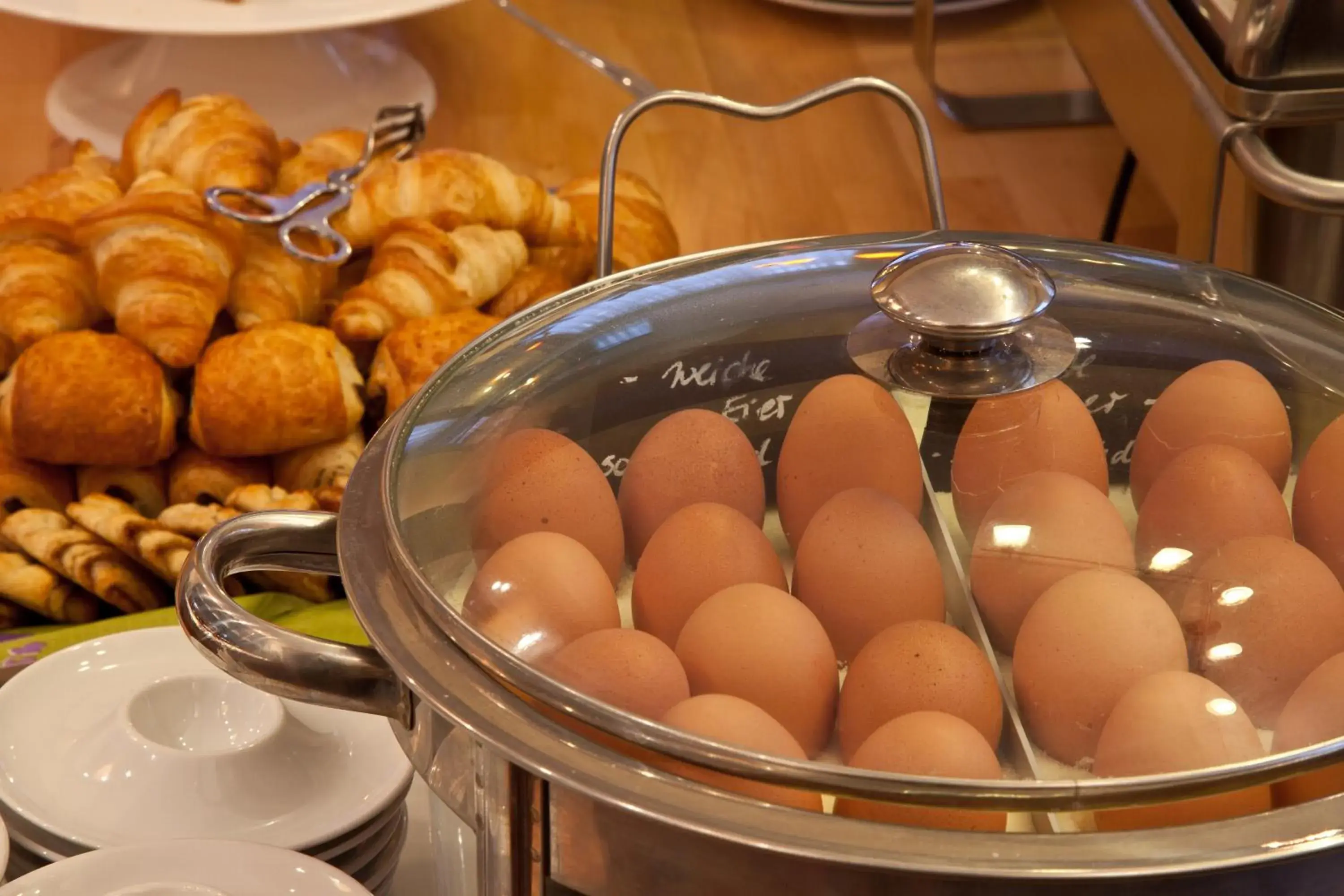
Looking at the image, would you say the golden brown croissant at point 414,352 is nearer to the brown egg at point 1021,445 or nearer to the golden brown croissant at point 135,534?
the golden brown croissant at point 135,534

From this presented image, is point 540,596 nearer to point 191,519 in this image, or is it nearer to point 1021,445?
point 1021,445

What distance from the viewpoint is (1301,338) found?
0.59 metres

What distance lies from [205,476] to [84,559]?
125 millimetres

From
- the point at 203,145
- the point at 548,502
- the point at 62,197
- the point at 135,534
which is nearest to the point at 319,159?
the point at 203,145

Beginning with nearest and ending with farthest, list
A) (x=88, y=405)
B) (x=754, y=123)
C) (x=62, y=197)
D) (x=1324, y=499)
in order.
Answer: (x=1324, y=499) → (x=88, y=405) → (x=62, y=197) → (x=754, y=123)

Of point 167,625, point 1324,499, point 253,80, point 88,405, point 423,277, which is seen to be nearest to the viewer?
point 1324,499

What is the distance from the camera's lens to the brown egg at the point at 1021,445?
52 cm

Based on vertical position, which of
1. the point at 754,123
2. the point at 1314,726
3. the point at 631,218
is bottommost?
→ the point at 754,123

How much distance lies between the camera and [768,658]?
469mm

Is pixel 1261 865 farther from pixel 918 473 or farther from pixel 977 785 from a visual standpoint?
pixel 918 473

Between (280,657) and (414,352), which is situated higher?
(280,657)

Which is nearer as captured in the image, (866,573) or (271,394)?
(866,573)

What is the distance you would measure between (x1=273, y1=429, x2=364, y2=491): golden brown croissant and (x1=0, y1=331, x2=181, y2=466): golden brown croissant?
8 centimetres

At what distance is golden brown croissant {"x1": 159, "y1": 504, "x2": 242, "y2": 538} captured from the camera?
0.93 meters
